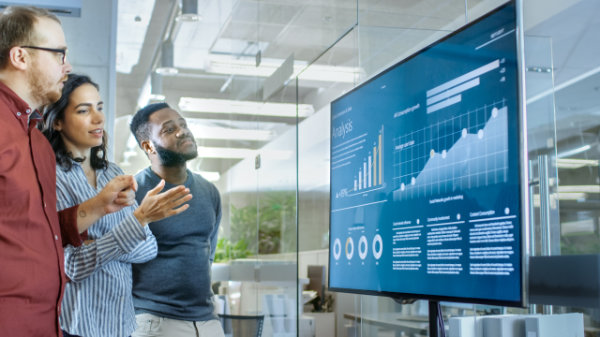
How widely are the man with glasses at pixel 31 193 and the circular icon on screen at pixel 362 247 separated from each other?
86cm

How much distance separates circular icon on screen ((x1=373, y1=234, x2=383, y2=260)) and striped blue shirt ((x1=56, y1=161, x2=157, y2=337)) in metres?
0.76

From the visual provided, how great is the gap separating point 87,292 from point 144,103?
1.65 m

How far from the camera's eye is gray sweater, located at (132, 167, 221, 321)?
277 cm

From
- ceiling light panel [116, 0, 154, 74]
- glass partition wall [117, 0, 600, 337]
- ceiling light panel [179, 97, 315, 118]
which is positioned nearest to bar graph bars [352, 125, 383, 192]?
glass partition wall [117, 0, 600, 337]

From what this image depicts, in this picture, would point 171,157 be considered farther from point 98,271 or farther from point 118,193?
point 118,193

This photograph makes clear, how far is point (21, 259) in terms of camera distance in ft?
5.14

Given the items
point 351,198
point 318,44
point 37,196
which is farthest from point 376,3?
point 37,196

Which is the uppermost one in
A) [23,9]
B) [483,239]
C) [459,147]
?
[23,9]

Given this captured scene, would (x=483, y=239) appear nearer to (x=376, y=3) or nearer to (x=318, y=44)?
(x=376, y=3)

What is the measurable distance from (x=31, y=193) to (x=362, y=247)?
1.16 metres

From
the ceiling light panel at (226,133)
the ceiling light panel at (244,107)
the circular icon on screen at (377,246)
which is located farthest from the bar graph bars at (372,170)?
the ceiling light panel at (226,133)

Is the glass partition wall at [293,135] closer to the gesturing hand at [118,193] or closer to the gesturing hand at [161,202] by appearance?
the gesturing hand at [161,202]

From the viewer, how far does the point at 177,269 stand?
9.26ft

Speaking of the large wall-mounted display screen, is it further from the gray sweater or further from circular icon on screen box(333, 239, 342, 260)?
the gray sweater
